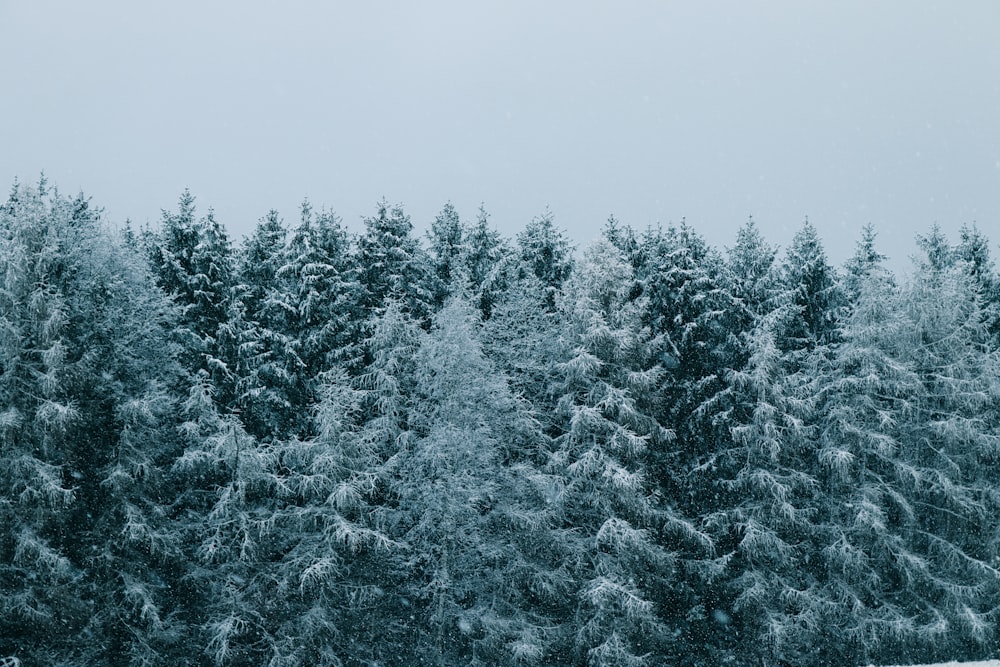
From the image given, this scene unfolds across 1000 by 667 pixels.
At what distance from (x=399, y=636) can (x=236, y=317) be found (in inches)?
429

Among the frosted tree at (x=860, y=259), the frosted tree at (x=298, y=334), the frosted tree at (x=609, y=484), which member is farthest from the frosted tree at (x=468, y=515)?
the frosted tree at (x=860, y=259)

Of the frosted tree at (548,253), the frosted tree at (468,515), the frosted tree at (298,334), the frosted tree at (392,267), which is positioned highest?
the frosted tree at (548,253)

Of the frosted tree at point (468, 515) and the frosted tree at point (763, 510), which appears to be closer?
the frosted tree at point (468, 515)

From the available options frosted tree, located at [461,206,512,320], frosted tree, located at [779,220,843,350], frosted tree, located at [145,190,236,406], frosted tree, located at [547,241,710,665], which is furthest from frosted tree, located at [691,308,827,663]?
frosted tree, located at [145,190,236,406]

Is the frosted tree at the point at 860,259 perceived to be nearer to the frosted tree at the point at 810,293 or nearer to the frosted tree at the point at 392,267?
the frosted tree at the point at 810,293

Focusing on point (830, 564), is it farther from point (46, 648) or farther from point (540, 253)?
point (46, 648)

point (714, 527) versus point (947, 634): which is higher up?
point (714, 527)

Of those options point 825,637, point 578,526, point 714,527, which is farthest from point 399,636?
point 825,637

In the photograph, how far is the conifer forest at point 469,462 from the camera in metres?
19.2

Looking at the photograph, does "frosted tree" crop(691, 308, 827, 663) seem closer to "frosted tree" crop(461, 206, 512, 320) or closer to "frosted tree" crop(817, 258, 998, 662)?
"frosted tree" crop(817, 258, 998, 662)

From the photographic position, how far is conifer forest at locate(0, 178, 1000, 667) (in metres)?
19.2

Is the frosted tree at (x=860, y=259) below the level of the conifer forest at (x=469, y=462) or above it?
above

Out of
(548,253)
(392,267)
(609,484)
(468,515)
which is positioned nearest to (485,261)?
(548,253)

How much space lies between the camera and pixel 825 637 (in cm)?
2394
